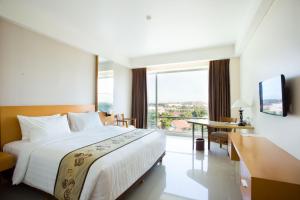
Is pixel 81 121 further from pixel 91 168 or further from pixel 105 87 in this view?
pixel 91 168

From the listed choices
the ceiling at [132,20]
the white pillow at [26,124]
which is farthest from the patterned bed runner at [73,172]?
the ceiling at [132,20]

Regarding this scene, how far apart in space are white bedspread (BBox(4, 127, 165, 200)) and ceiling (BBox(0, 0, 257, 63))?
2.04 metres

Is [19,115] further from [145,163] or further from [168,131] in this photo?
[168,131]

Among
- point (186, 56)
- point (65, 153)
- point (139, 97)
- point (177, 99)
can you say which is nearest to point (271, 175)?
point (65, 153)

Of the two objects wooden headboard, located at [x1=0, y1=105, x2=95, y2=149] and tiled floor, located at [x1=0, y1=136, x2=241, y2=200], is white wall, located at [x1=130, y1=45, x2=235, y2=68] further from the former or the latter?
wooden headboard, located at [x1=0, y1=105, x2=95, y2=149]

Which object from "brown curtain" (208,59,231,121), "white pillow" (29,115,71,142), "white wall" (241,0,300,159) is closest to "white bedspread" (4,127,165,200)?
"white pillow" (29,115,71,142)

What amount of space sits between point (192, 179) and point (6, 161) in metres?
2.58

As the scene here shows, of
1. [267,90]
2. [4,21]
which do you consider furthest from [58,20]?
[267,90]

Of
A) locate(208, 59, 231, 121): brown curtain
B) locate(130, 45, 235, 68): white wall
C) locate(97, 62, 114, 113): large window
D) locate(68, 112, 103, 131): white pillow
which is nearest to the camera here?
locate(68, 112, 103, 131): white pillow

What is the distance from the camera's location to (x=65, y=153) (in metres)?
1.81

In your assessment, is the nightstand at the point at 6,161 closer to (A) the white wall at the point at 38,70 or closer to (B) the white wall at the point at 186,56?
(A) the white wall at the point at 38,70

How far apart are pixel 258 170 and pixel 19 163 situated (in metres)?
2.63

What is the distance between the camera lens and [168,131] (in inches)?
226

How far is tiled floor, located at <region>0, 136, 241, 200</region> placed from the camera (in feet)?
6.61
